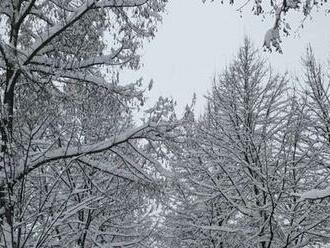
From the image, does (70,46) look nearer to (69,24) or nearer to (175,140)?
(69,24)

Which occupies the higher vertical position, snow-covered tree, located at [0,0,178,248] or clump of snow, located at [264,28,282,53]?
snow-covered tree, located at [0,0,178,248]

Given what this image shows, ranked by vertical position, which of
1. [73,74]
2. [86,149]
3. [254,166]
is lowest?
[86,149]

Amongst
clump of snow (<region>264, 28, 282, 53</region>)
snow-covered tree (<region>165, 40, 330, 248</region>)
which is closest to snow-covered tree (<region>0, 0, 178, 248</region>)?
snow-covered tree (<region>165, 40, 330, 248</region>)

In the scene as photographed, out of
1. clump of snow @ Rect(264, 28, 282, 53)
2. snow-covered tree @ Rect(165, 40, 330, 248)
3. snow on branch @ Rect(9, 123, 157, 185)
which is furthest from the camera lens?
snow-covered tree @ Rect(165, 40, 330, 248)

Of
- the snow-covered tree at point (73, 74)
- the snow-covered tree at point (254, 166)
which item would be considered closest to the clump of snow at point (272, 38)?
the snow-covered tree at point (73, 74)

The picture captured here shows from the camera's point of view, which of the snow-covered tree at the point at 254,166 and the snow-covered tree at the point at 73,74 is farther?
the snow-covered tree at the point at 254,166

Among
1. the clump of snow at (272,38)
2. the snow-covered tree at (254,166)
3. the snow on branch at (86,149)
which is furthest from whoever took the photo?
the snow-covered tree at (254,166)

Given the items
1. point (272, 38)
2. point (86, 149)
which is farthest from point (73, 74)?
point (272, 38)

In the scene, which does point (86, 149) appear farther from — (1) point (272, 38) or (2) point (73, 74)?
(1) point (272, 38)

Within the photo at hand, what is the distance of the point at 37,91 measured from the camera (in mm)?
5906

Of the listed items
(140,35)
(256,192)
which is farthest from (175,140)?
(256,192)

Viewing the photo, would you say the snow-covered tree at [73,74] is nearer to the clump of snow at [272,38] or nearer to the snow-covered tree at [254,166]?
the snow-covered tree at [254,166]

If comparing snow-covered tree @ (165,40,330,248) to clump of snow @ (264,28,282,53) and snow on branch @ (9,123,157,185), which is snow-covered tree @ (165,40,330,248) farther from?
clump of snow @ (264,28,282,53)

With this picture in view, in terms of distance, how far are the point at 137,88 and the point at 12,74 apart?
5.49 ft
